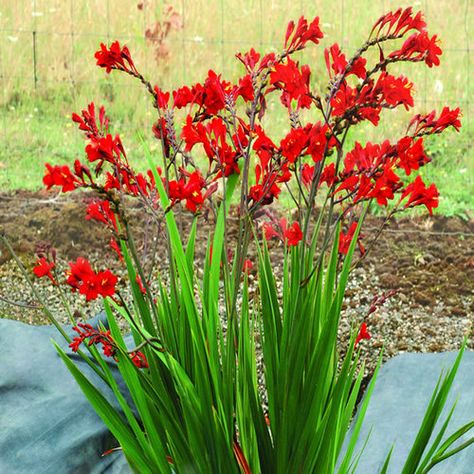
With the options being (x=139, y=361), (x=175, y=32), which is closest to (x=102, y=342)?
(x=139, y=361)

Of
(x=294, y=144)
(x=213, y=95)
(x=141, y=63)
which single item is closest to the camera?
(x=294, y=144)

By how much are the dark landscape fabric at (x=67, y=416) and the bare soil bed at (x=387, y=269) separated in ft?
2.19

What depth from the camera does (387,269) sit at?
3.40 meters

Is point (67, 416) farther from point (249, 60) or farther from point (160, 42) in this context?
point (160, 42)

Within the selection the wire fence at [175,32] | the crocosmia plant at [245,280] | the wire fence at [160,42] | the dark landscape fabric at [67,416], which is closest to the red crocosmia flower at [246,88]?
the crocosmia plant at [245,280]

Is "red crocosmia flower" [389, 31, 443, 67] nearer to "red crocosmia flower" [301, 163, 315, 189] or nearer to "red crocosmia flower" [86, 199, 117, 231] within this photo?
"red crocosmia flower" [301, 163, 315, 189]

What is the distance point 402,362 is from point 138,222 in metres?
1.69

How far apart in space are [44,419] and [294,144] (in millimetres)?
1084

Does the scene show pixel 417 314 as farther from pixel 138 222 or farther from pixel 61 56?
pixel 61 56

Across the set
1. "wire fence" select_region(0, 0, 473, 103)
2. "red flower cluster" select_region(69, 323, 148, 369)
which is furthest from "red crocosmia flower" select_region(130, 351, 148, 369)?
"wire fence" select_region(0, 0, 473, 103)

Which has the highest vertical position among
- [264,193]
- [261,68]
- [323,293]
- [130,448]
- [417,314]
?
[261,68]

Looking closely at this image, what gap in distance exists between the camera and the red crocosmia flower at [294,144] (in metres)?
1.18

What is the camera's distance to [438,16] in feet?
17.7

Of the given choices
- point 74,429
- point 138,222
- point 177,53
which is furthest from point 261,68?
point 177,53
